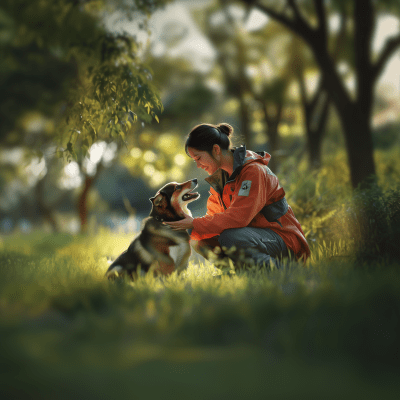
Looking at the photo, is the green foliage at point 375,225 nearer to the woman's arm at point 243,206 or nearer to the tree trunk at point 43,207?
the woman's arm at point 243,206

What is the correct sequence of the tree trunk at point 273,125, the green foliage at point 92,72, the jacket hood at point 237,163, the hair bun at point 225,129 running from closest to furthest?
the green foliage at point 92,72, the jacket hood at point 237,163, the hair bun at point 225,129, the tree trunk at point 273,125

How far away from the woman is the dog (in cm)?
15

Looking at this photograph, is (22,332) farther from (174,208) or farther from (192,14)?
(192,14)

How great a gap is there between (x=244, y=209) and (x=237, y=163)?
0.50 m

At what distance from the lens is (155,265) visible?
335 centimetres

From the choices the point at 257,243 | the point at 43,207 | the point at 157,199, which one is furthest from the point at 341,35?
the point at 43,207

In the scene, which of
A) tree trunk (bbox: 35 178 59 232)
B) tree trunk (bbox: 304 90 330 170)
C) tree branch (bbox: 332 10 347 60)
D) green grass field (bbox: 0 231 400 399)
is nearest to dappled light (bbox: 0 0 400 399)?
green grass field (bbox: 0 231 400 399)

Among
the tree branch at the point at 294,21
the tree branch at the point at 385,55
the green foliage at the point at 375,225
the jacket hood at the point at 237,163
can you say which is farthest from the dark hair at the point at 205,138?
the tree branch at the point at 385,55

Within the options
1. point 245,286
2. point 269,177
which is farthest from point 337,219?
point 245,286

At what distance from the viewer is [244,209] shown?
333 cm

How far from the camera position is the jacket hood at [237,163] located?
3.50 meters

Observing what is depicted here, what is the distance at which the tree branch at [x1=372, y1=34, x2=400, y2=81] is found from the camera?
6516 mm

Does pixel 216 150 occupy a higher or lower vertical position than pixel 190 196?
higher

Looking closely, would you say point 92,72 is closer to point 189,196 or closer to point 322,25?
point 189,196
